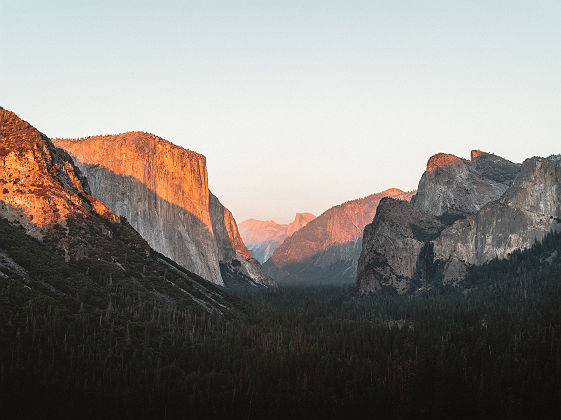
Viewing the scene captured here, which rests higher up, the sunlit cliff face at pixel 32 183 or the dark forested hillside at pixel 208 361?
the sunlit cliff face at pixel 32 183

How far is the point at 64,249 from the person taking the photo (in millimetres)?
111500

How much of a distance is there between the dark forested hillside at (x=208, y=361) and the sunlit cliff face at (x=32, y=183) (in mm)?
7327

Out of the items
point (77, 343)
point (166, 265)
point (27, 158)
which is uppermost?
point (27, 158)

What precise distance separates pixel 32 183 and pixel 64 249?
17.7 meters

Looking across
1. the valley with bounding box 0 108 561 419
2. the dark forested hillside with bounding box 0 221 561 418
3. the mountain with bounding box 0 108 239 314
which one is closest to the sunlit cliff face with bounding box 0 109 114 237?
the mountain with bounding box 0 108 239 314

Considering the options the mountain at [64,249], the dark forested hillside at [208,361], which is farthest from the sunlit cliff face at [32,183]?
the dark forested hillside at [208,361]

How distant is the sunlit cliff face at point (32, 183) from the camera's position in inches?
4439

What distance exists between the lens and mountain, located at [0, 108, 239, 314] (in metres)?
93.9

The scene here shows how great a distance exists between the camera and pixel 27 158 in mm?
120250

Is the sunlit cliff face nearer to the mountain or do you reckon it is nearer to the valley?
the mountain

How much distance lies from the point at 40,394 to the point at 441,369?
61402mm

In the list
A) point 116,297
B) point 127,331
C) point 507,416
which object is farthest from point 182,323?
point 507,416

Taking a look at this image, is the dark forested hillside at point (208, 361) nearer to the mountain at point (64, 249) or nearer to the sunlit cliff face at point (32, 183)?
the mountain at point (64, 249)

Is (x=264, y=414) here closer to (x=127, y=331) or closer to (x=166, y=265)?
(x=127, y=331)
